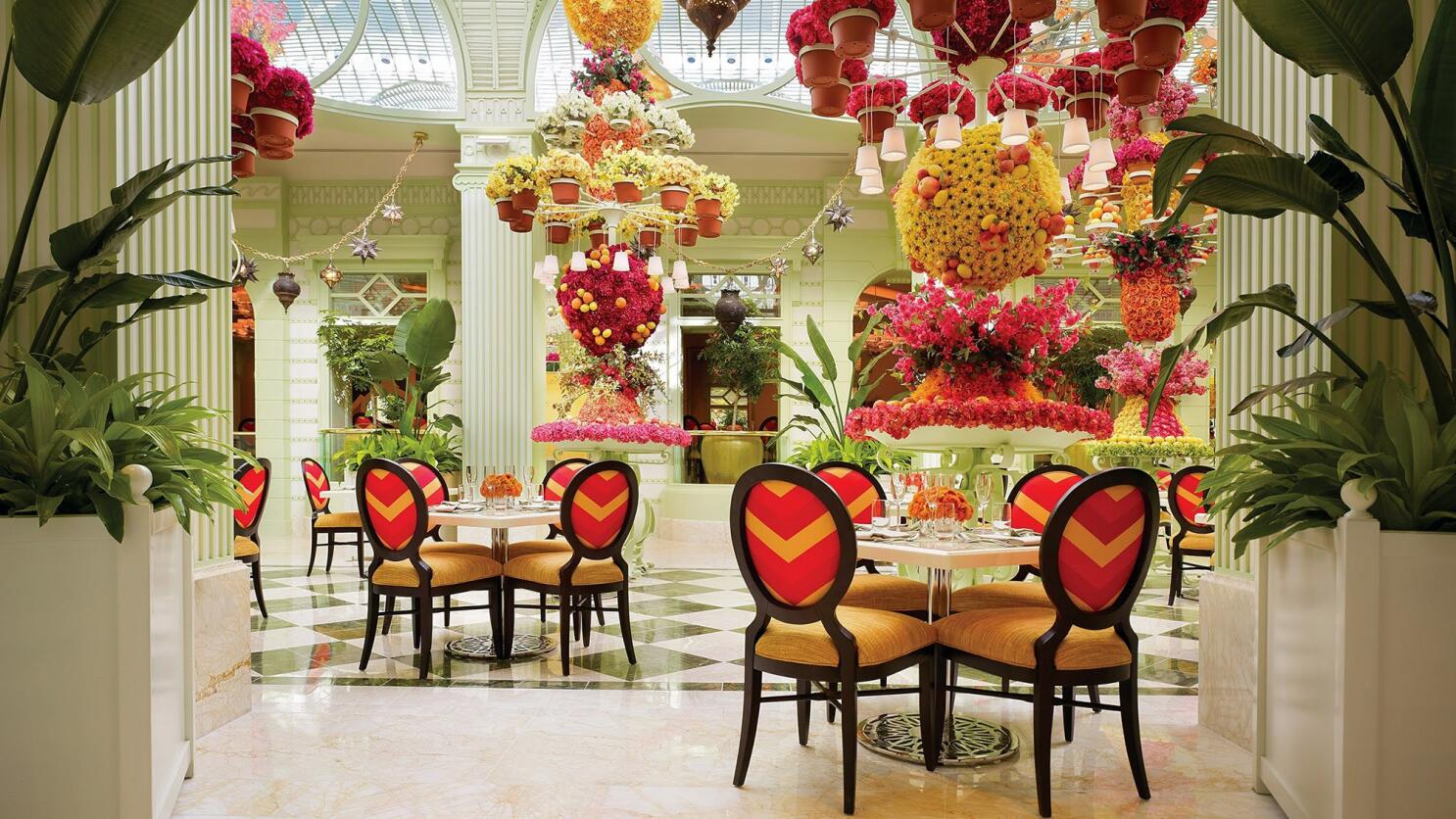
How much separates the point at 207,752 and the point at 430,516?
1670 mm

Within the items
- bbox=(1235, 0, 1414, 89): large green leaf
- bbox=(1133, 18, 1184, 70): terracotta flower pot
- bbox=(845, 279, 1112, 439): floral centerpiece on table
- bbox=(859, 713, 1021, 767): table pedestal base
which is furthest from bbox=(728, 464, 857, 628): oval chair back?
bbox=(1133, 18, 1184, 70): terracotta flower pot

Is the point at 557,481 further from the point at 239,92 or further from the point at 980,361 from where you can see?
the point at 980,361

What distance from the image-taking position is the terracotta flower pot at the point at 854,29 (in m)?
3.79

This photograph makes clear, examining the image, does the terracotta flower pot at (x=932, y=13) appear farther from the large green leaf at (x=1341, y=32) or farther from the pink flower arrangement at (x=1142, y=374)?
the pink flower arrangement at (x=1142, y=374)

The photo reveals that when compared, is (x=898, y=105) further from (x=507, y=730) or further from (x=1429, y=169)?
(x=507, y=730)

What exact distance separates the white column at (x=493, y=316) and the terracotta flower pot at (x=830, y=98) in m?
5.29

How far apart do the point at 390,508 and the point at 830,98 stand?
2729 millimetres

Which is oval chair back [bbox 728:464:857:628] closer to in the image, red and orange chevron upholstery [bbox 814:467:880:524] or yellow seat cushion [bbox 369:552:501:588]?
red and orange chevron upholstery [bbox 814:467:880:524]

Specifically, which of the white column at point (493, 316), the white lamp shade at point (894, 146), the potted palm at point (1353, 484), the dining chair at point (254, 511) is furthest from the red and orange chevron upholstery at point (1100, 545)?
the white column at point (493, 316)

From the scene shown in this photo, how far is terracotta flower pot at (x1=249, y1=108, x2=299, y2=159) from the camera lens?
4797 millimetres

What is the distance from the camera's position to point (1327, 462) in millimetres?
2658

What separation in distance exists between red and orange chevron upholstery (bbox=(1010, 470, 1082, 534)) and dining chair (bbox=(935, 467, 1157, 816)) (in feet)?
4.87

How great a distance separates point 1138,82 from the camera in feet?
13.1

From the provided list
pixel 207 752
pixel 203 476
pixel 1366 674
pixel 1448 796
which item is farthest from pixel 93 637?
pixel 1448 796
